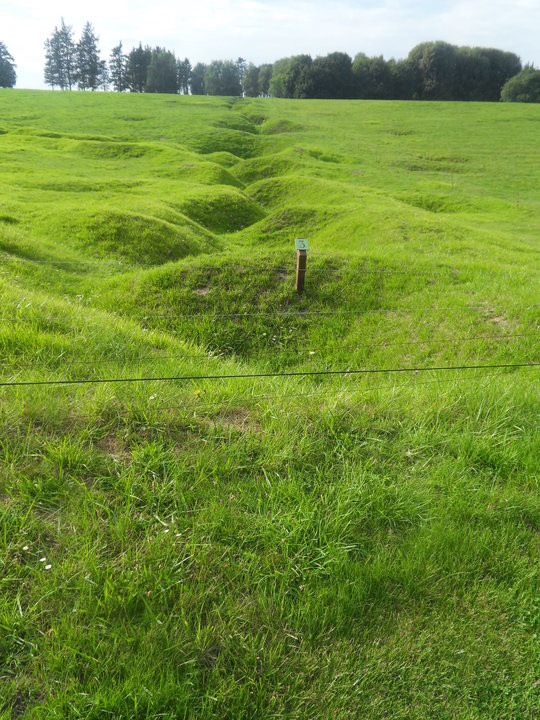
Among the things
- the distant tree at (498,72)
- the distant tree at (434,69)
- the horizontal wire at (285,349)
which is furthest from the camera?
the distant tree at (498,72)

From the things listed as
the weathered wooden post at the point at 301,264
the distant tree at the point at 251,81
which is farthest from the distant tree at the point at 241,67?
the weathered wooden post at the point at 301,264

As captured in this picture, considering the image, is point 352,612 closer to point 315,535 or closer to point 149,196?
point 315,535

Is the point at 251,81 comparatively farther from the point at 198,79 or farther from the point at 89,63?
the point at 89,63

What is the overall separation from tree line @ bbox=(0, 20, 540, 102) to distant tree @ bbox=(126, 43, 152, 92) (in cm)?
18

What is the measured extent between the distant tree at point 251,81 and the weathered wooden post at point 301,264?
113 meters

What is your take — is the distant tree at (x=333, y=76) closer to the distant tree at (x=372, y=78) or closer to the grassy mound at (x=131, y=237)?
the distant tree at (x=372, y=78)

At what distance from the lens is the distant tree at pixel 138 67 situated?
9575cm

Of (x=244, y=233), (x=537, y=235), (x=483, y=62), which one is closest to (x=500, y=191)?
(x=537, y=235)

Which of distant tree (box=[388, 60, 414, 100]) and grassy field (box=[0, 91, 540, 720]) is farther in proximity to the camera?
distant tree (box=[388, 60, 414, 100])

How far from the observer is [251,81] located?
108 m

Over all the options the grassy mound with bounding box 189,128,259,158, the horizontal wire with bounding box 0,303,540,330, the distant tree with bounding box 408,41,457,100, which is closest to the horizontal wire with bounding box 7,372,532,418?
the horizontal wire with bounding box 0,303,540,330

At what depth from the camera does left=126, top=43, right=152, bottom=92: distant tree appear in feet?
314

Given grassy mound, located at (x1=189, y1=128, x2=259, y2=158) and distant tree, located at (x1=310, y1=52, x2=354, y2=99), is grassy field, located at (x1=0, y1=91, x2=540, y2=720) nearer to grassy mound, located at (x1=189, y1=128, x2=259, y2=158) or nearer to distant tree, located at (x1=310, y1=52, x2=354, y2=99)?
grassy mound, located at (x1=189, y1=128, x2=259, y2=158)

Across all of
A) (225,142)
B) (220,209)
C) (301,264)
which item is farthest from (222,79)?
(301,264)
